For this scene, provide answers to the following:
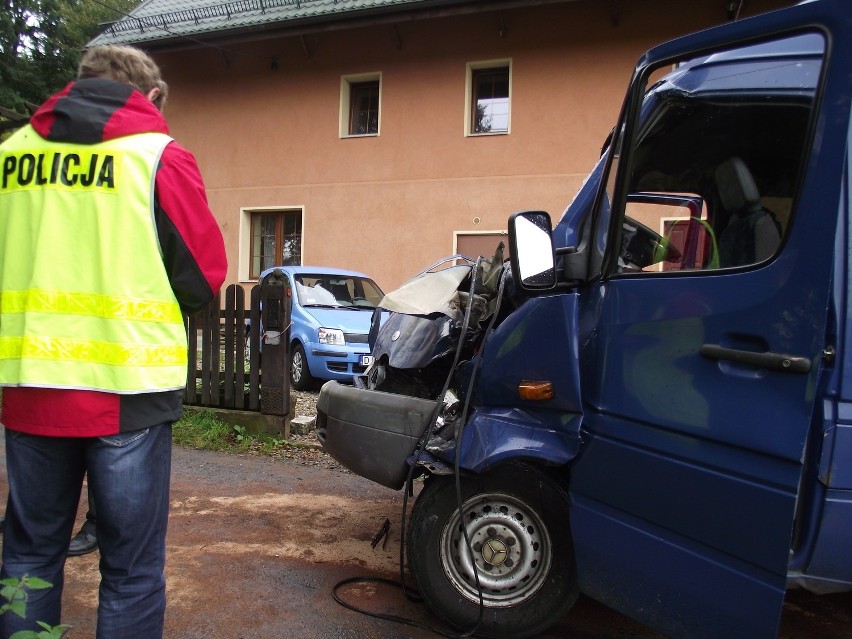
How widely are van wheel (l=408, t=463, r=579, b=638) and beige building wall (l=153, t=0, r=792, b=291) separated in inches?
355

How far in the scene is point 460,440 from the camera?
2.49 meters

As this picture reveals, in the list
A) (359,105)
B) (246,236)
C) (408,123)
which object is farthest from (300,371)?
(359,105)

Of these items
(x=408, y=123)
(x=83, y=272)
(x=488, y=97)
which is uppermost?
(x=488, y=97)

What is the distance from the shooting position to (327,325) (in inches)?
292

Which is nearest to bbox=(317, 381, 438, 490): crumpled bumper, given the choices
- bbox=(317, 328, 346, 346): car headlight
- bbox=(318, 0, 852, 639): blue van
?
bbox=(318, 0, 852, 639): blue van

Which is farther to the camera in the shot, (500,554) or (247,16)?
(247,16)

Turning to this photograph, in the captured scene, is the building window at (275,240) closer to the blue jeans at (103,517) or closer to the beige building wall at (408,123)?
the beige building wall at (408,123)

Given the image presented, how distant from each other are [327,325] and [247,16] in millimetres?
8735

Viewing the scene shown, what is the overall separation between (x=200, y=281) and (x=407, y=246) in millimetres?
10515

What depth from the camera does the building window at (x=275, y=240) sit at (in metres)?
13.4

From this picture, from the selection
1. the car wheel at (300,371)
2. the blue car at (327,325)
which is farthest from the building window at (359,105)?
the car wheel at (300,371)

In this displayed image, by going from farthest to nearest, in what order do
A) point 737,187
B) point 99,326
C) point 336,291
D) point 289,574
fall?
point 336,291 < point 289,574 < point 737,187 < point 99,326

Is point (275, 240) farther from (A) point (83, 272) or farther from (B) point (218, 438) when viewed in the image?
(A) point (83, 272)

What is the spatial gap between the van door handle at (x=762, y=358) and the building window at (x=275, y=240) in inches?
472
